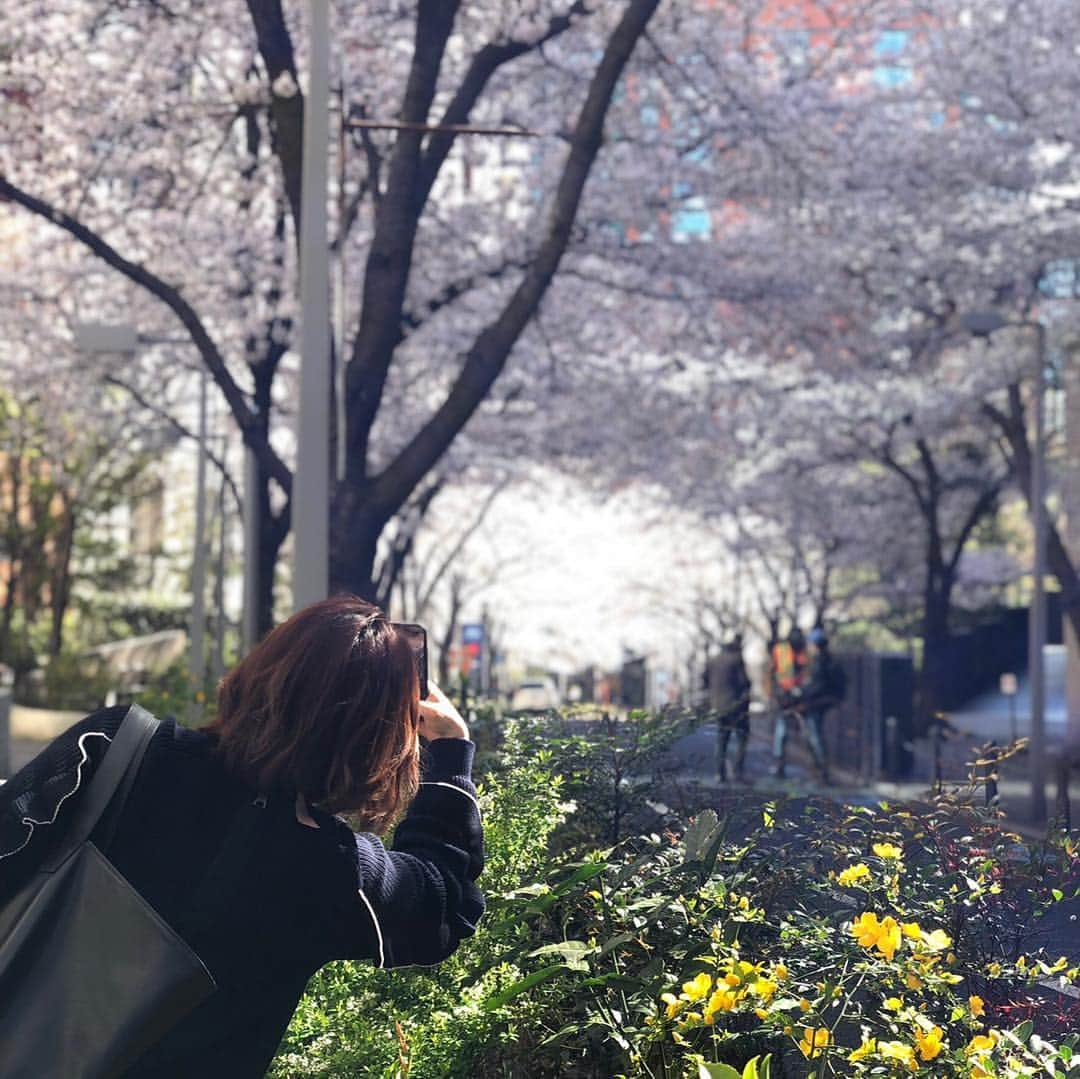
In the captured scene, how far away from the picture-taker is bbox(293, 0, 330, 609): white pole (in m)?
10.1

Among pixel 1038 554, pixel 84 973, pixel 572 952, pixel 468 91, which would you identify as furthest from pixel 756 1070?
pixel 1038 554

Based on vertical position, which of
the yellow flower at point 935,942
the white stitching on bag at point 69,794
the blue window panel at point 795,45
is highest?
the blue window panel at point 795,45

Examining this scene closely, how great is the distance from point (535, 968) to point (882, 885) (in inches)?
31.6

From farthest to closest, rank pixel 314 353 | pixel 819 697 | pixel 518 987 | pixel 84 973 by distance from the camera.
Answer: pixel 819 697 → pixel 314 353 → pixel 518 987 → pixel 84 973

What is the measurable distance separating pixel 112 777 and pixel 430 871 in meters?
0.51

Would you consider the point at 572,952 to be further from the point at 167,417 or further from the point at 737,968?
the point at 167,417

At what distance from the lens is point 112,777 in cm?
247

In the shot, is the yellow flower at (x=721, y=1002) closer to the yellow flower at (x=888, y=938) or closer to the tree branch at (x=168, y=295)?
the yellow flower at (x=888, y=938)

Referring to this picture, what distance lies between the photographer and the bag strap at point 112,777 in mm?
2406

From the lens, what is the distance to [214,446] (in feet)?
116

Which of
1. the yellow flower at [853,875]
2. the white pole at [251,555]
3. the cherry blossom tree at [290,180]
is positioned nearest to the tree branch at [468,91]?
the cherry blossom tree at [290,180]

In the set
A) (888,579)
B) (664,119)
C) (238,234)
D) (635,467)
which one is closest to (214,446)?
(635,467)

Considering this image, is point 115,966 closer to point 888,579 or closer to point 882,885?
point 882,885

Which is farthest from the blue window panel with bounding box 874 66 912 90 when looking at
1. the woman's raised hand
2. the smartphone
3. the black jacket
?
the black jacket
